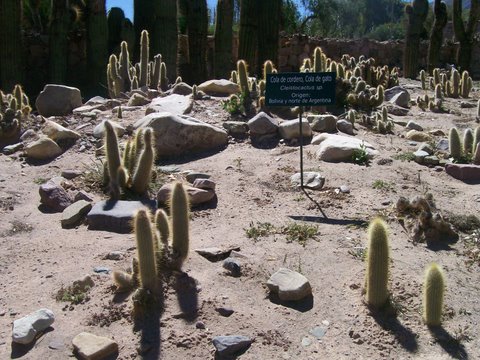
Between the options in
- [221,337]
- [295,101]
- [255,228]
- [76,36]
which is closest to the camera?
[221,337]

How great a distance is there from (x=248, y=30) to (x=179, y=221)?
917 centimetres

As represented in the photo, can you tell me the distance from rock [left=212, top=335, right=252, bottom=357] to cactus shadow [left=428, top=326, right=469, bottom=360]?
1253mm

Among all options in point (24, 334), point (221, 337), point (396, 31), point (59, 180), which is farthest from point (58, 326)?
point (396, 31)

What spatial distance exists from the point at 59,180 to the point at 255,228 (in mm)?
2442

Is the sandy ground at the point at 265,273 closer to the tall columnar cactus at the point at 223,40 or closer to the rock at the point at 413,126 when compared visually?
the rock at the point at 413,126

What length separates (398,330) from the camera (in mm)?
4238

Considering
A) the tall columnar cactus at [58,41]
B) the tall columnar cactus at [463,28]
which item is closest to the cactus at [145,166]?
the tall columnar cactus at [58,41]

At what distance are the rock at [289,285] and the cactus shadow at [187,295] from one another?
0.57 metres

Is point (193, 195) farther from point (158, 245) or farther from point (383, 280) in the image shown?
point (383, 280)

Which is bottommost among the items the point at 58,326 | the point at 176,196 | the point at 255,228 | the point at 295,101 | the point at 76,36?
the point at 58,326

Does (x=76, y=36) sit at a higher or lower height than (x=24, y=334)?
higher

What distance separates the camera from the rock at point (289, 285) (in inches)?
178

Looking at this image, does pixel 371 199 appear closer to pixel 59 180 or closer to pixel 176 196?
pixel 176 196

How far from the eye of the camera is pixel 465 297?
462 cm
